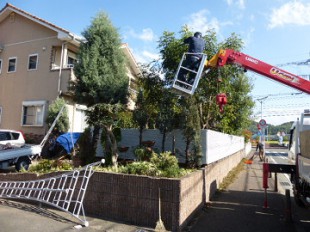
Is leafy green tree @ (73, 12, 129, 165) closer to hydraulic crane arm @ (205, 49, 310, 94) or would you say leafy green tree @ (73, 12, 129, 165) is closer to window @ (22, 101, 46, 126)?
hydraulic crane arm @ (205, 49, 310, 94)

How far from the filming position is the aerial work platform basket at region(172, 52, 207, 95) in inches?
265

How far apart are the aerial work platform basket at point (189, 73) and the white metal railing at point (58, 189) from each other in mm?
2671

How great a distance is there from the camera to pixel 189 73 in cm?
696

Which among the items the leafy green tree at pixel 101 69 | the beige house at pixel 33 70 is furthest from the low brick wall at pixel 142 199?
the beige house at pixel 33 70

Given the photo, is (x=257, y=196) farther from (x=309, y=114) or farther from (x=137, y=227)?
(x=137, y=227)

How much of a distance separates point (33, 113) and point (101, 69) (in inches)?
378

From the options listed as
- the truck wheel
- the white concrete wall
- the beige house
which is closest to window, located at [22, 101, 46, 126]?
the beige house

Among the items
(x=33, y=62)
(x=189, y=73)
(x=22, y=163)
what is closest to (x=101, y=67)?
(x=189, y=73)

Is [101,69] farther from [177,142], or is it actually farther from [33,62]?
[33,62]

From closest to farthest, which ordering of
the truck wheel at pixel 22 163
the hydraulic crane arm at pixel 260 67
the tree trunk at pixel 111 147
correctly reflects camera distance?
the hydraulic crane arm at pixel 260 67 < the tree trunk at pixel 111 147 < the truck wheel at pixel 22 163

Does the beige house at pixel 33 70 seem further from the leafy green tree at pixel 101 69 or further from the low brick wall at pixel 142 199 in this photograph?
the low brick wall at pixel 142 199

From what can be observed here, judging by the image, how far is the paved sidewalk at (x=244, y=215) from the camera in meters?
5.65

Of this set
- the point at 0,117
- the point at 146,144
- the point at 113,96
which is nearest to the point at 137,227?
the point at 146,144

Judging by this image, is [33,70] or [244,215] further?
[33,70]
